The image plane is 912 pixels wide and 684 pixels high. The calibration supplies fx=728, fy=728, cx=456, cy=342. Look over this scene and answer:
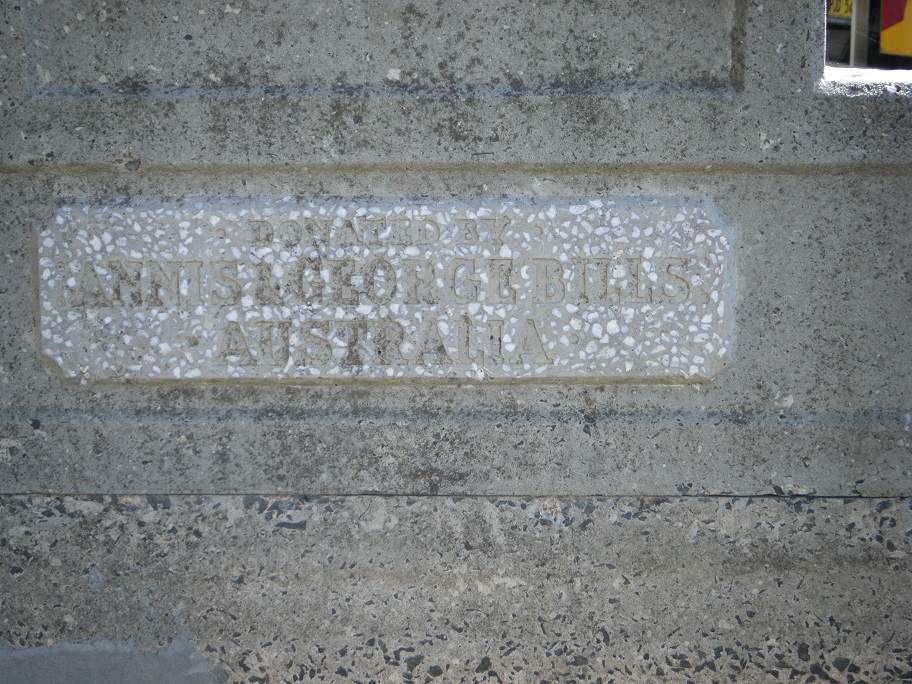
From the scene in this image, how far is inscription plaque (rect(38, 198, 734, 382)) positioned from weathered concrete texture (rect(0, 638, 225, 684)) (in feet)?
2.51

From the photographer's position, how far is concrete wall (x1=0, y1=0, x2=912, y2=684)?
5.91ft

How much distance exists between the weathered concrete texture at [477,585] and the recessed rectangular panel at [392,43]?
1.07m

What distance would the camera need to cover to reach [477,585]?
189 centimetres

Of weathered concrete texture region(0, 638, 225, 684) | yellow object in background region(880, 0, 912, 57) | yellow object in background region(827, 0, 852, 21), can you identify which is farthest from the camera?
yellow object in background region(827, 0, 852, 21)

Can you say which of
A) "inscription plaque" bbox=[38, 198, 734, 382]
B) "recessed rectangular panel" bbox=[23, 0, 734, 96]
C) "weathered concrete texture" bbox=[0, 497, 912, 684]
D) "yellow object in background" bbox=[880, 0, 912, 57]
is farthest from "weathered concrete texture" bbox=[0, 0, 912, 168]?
"yellow object in background" bbox=[880, 0, 912, 57]

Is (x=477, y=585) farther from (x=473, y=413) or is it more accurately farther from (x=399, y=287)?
(x=399, y=287)

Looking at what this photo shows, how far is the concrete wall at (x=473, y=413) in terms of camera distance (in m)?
1.80

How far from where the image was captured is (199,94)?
71.6 inches

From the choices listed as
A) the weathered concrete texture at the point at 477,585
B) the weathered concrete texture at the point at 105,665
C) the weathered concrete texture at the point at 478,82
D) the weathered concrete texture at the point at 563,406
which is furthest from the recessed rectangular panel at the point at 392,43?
the weathered concrete texture at the point at 105,665

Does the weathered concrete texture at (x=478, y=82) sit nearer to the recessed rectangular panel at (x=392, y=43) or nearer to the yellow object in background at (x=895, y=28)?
the recessed rectangular panel at (x=392, y=43)

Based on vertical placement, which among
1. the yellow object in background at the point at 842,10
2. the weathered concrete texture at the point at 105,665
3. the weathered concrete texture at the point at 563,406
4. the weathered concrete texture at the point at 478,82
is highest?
the yellow object in background at the point at 842,10

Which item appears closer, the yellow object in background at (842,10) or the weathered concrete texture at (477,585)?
the weathered concrete texture at (477,585)

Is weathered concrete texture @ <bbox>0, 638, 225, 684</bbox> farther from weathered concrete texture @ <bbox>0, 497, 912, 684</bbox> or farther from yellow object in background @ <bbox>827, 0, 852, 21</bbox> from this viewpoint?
yellow object in background @ <bbox>827, 0, 852, 21</bbox>

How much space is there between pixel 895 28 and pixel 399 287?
234 centimetres
